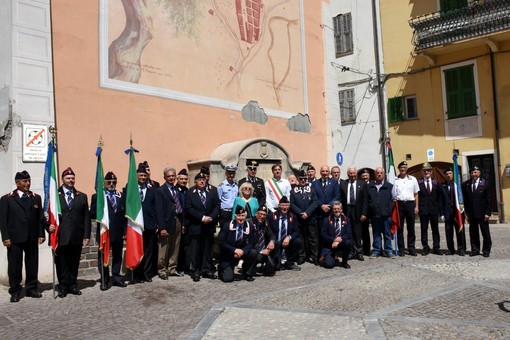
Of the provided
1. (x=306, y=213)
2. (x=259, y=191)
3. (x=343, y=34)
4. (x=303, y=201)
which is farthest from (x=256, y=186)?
(x=343, y=34)

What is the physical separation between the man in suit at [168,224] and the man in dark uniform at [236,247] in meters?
0.89

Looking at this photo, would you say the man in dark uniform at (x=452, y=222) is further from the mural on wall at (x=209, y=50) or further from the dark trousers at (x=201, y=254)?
the mural on wall at (x=209, y=50)

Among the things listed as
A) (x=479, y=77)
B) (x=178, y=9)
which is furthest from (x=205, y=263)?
(x=479, y=77)

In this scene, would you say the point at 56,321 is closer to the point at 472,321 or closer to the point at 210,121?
the point at 472,321

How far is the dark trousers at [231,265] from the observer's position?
7.42 meters

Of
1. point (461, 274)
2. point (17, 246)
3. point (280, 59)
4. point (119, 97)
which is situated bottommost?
point (461, 274)

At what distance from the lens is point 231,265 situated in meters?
7.52

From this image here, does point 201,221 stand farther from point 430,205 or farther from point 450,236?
point 450,236

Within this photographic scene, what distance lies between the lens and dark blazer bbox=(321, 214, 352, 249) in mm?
8475

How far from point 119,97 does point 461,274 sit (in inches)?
264

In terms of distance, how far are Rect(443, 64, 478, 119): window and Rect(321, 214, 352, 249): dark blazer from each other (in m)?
11.5

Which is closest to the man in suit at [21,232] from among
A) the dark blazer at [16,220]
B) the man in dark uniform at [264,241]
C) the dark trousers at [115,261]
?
the dark blazer at [16,220]

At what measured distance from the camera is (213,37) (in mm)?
11531

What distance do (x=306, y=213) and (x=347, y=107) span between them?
1415 centimetres
